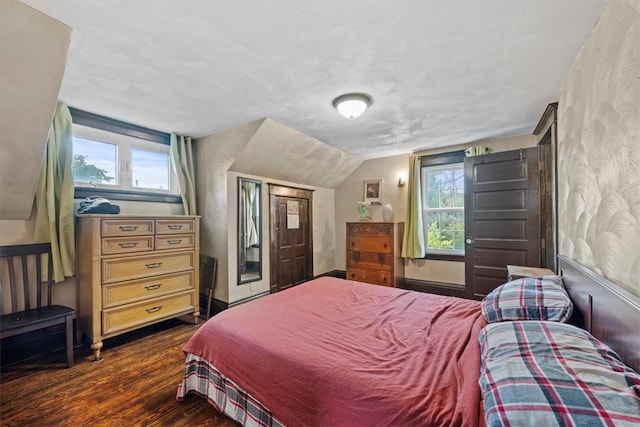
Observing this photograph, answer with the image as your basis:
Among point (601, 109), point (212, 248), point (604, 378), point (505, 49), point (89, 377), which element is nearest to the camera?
point (604, 378)

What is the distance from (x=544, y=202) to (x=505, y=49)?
183cm

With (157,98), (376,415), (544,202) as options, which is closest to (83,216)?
(157,98)

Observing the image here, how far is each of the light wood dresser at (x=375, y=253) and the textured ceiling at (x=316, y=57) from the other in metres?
1.81

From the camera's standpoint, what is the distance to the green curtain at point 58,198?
92.9 inches

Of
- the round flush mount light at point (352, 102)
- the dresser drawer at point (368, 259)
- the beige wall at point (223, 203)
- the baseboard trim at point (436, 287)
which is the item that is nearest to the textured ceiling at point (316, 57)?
the round flush mount light at point (352, 102)

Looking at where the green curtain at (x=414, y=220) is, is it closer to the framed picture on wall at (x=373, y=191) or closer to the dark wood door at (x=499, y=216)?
the framed picture on wall at (x=373, y=191)

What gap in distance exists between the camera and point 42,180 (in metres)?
2.33

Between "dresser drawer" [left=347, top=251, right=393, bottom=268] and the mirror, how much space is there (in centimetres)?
149

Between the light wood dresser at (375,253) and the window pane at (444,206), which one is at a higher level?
the window pane at (444,206)

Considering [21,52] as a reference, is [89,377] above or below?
A: below

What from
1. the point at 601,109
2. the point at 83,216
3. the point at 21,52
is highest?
the point at 21,52

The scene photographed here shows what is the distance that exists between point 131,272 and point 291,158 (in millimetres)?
2301

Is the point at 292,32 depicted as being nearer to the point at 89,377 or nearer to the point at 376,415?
the point at 376,415

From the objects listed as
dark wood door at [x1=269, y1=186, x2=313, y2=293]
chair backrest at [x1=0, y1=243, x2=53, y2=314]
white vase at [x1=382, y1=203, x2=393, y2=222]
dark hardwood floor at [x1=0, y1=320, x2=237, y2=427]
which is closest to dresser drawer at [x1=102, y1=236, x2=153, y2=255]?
chair backrest at [x1=0, y1=243, x2=53, y2=314]
